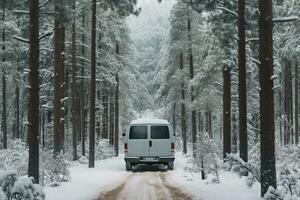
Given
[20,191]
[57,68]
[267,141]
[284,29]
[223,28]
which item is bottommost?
[20,191]

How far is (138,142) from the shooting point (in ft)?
77.5

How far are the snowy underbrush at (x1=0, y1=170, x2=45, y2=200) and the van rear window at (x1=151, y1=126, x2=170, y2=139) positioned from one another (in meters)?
14.9

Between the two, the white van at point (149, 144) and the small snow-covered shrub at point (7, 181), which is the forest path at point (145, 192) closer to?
the small snow-covered shrub at point (7, 181)

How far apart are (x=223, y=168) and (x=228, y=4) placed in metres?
6.58

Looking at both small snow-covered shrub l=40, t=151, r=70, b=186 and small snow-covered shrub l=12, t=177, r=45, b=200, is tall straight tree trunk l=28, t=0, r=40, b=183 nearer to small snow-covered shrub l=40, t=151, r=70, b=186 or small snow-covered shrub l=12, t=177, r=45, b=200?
small snow-covered shrub l=40, t=151, r=70, b=186

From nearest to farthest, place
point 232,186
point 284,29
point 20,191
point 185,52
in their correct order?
point 20,191 → point 232,186 → point 284,29 → point 185,52

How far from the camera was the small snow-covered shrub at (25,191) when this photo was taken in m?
8.55

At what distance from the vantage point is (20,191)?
8.56 meters

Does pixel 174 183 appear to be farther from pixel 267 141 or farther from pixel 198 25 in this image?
pixel 198 25

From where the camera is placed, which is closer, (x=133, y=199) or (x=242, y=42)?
(x=133, y=199)

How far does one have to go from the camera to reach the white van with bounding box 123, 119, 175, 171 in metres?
23.5

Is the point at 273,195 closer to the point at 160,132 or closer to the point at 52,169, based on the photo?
the point at 52,169

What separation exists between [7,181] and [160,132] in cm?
1542

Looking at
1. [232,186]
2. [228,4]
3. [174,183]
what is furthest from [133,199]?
[228,4]
